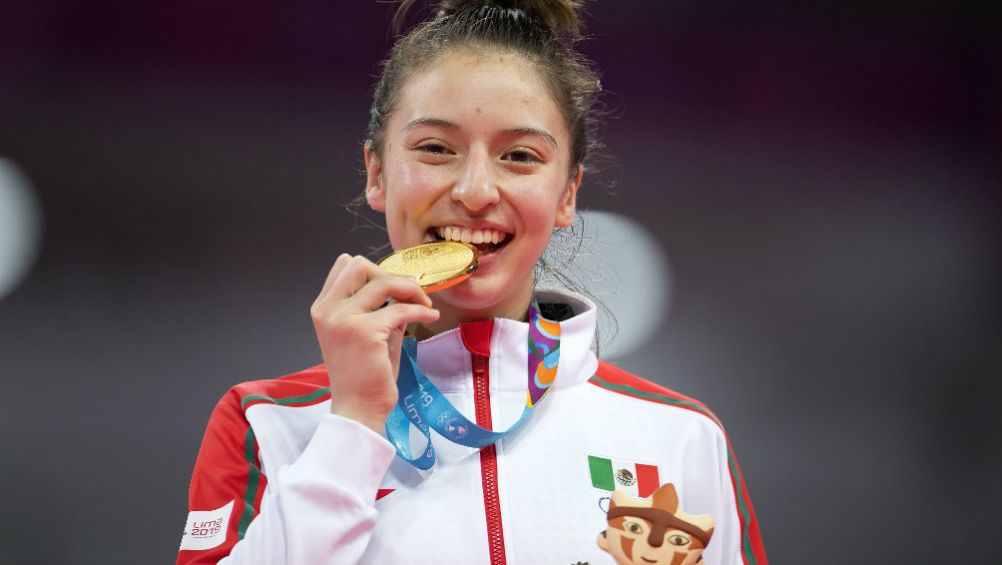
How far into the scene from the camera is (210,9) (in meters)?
2.82

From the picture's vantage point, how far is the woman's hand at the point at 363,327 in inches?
47.4

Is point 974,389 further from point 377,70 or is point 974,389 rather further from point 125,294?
point 125,294

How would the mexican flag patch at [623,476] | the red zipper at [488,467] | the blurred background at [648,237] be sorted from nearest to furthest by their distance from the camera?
the red zipper at [488,467] → the mexican flag patch at [623,476] → the blurred background at [648,237]

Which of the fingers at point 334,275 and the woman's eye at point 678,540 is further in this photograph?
the fingers at point 334,275

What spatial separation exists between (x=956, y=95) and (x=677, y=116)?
3.14ft

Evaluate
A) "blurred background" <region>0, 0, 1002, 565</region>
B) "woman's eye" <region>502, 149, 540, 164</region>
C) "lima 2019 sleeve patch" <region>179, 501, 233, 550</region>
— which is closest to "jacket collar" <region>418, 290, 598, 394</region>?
"woman's eye" <region>502, 149, 540, 164</region>

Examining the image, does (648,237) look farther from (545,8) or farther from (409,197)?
(409,197)

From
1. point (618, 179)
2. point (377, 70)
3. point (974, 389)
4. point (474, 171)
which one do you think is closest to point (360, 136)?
point (377, 70)

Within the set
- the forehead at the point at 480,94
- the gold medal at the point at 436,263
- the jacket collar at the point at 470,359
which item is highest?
the forehead at the point at 480,94

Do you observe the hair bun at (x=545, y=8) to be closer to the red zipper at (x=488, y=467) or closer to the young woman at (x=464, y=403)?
the young woman at (x=464, y=403)

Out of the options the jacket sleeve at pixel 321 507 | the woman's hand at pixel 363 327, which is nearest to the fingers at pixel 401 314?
the woman's hand at pixel 363 327

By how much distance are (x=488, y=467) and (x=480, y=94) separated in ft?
1.86

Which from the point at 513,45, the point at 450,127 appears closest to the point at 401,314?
the point at 450,127

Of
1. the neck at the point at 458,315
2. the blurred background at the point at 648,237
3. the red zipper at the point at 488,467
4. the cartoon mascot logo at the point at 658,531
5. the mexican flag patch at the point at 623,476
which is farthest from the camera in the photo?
the blurred background at the point at 648,237
